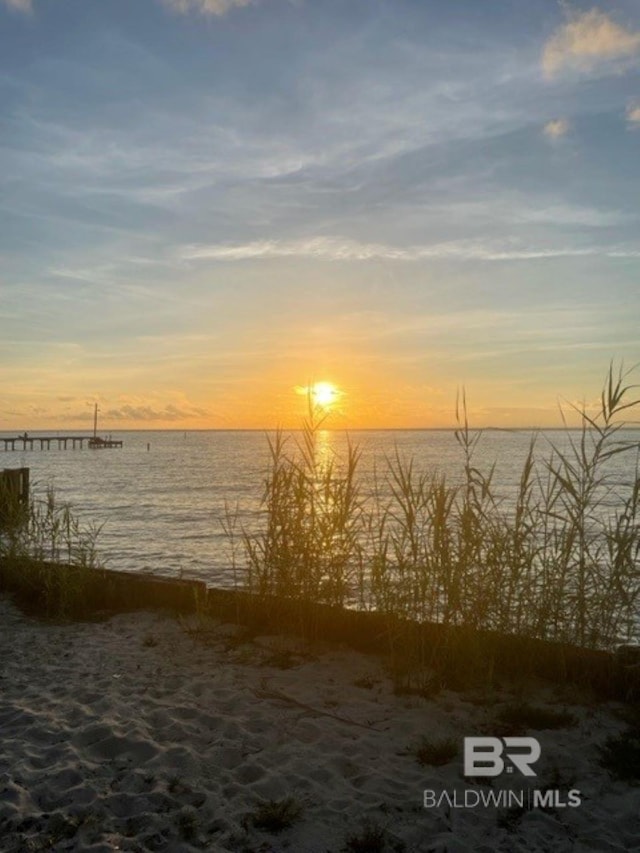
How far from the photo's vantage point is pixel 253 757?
14.1ft

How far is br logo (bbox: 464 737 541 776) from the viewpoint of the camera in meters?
4.22

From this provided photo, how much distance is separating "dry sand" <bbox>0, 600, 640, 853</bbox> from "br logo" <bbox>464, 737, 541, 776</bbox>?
0.08 meters

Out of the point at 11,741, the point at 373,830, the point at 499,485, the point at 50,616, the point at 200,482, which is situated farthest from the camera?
the point at 200,482

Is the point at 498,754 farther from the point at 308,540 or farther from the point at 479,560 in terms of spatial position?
the point at 308,540

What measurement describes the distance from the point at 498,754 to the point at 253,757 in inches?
62.0

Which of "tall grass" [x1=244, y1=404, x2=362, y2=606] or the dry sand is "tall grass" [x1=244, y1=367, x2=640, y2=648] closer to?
"tall grass" [x1=244, y1=404, x2=362, y2=606]

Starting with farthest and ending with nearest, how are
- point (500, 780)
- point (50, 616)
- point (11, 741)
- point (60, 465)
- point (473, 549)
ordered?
point (60, 465)
point (50, 616)
point (473, 549)
point (11, 741)
point (500, 780)

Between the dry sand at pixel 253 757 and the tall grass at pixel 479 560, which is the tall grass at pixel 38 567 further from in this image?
the tall grass at pixel 479 560

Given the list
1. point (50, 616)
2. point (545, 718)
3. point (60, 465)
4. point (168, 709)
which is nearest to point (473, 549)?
point (545, 718)

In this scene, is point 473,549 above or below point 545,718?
above

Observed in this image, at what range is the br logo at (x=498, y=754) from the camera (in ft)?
13.8

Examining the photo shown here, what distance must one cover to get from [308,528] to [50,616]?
10.3ft

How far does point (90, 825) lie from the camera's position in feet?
11.8

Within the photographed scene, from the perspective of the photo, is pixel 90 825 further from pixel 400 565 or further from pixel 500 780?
pixel 400 565
